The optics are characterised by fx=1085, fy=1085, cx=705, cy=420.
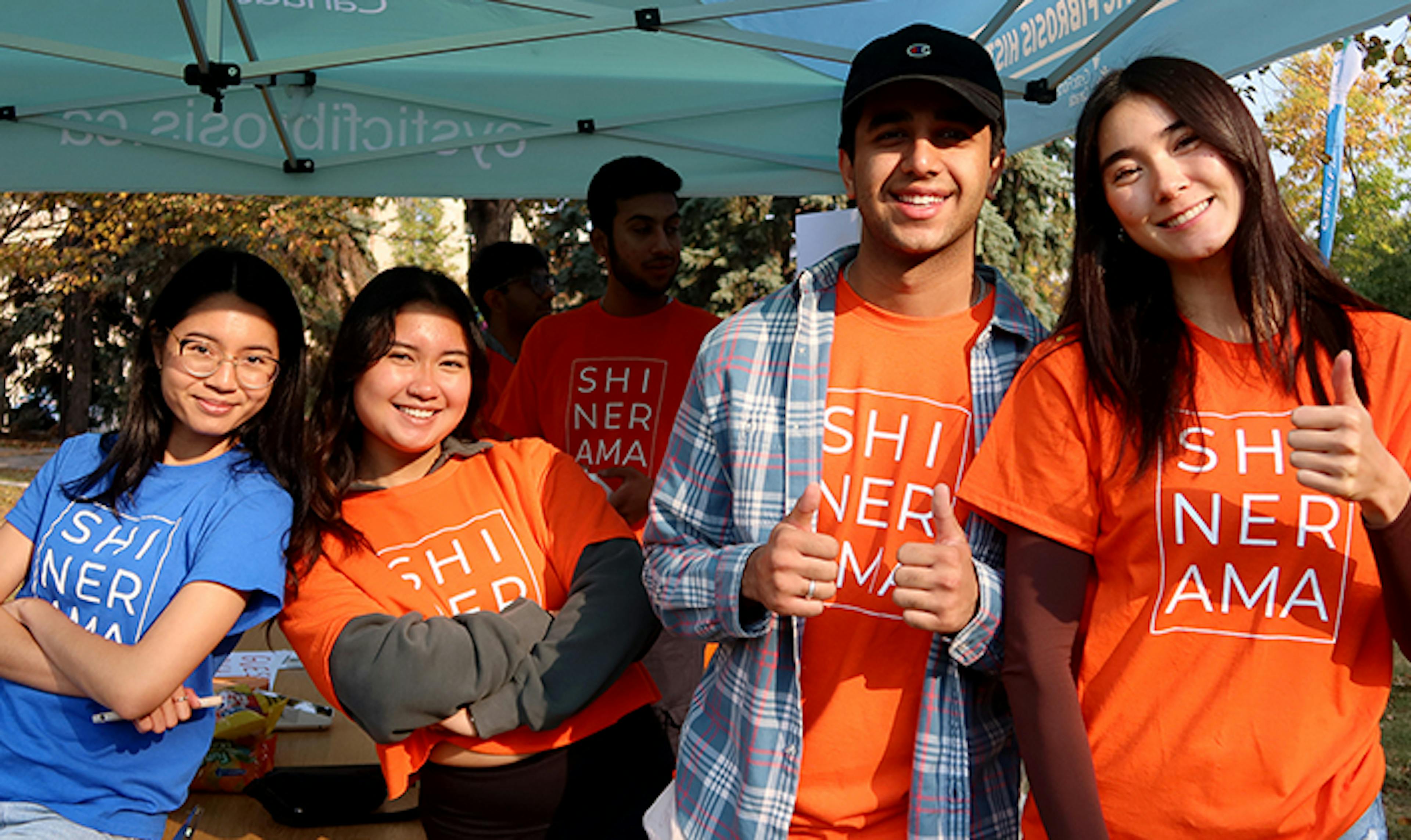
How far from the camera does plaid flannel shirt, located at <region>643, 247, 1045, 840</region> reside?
1.69 m

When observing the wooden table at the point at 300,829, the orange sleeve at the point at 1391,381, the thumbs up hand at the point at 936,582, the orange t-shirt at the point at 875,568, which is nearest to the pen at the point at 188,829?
the wooden table at the point at 300,829

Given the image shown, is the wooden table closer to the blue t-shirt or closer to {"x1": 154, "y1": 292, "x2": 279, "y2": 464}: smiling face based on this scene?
the blue t-shirt

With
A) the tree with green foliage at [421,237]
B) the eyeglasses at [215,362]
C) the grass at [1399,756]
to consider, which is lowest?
the grass at [1399,756]

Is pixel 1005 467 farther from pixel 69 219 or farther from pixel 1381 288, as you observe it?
pixel 1381 288

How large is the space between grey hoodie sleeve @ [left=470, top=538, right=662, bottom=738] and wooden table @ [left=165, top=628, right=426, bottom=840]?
1.34 meters

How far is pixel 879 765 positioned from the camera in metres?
1.74

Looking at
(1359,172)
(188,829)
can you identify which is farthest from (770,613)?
(1359,172)

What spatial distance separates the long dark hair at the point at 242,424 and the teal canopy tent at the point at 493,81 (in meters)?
1.24

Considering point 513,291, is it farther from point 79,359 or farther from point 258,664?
point 79,359

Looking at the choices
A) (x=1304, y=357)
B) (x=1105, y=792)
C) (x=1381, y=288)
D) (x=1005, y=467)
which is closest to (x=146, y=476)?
(x=1005, y=467)

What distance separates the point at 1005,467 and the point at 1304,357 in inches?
17.7

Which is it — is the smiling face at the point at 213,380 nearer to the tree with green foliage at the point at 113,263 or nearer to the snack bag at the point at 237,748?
the snack bag at the point at 237,748

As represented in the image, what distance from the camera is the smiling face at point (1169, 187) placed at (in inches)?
63.6

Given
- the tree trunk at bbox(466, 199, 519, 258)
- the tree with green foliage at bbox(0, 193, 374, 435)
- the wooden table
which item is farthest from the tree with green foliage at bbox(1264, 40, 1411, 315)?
the wooden table
